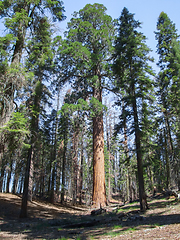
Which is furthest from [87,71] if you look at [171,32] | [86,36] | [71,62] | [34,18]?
[171,32]

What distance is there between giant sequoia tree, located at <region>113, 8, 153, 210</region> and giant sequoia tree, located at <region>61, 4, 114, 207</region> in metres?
1.20

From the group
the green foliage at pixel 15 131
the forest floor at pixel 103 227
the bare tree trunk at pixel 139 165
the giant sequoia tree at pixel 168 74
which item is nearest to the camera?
the forest floor at pixel 103 227

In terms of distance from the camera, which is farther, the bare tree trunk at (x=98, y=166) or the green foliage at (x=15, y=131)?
the bare tree trunk at (x=98, y=166)

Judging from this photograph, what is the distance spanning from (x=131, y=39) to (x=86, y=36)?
3617 millimetres

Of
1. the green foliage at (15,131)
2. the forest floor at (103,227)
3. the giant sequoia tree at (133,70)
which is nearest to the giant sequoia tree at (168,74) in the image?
the giant sequoia tree at (133,70)

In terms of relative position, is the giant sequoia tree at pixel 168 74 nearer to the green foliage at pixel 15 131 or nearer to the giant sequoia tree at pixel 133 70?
the giant sequoia tree at pixel 133 70

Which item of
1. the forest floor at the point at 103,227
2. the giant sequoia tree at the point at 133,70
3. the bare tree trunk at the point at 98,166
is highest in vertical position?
the giant sequoia tree at the point at 133,70

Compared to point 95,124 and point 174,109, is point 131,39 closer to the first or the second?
point 95,124

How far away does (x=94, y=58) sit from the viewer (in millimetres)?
12445

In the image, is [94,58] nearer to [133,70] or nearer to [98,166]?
[133,70]

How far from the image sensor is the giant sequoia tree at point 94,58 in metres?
11.6

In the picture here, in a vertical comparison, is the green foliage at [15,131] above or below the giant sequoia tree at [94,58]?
below

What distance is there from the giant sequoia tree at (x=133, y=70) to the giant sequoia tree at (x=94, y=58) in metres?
1.20

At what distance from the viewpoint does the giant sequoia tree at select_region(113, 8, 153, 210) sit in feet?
36.6
